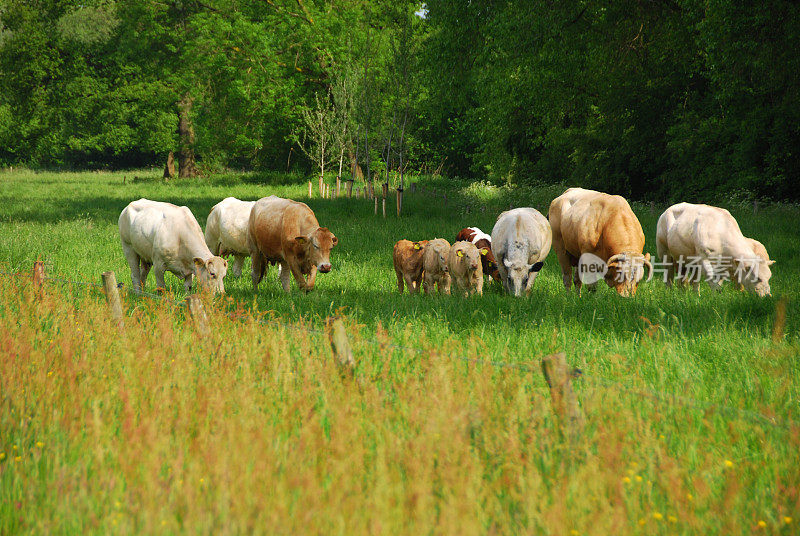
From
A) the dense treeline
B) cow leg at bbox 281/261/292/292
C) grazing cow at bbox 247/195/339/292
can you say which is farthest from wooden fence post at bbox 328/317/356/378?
the dense treeline

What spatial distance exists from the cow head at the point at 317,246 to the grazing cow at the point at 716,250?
6.08 meters

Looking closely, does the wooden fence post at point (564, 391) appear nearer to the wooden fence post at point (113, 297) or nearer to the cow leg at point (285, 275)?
the wooden fence post at point (113, 297)

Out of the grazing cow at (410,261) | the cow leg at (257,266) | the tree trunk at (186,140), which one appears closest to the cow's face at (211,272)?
the cow leg at (257,266)

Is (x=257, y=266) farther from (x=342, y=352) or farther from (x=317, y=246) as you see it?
(x=342, y=352)

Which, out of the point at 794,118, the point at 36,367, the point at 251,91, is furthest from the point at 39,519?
the point at 251,91

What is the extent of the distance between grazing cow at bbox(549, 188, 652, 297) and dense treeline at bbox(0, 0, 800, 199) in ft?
20.9

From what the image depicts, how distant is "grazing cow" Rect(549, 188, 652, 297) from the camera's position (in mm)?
10047

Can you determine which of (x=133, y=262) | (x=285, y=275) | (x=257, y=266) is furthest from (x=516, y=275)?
(x=133, y=262)

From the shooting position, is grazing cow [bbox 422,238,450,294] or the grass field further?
grazing cow [bbox 422,238,450,294]

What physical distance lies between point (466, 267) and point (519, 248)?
91 centimetres

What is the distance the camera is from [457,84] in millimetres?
20953

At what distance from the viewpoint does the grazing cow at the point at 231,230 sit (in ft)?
43.5

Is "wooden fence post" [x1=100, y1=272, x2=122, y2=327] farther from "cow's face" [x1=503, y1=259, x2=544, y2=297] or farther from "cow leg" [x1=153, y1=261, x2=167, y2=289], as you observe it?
"cow's face" [x1=503, y1=259, x2=544, y2=297]

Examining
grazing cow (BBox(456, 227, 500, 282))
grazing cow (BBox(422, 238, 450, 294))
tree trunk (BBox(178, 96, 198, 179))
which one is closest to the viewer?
grazing cow (BBox(422, 238, 450, 294))
